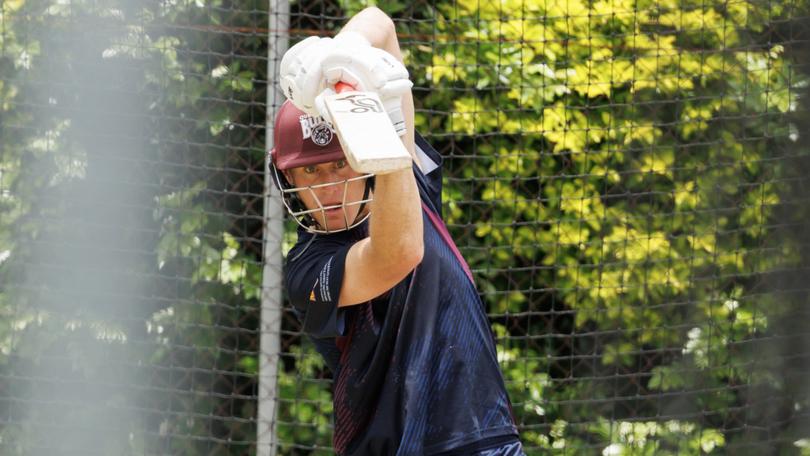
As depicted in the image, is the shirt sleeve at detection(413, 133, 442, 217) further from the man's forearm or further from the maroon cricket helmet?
the man's forearm

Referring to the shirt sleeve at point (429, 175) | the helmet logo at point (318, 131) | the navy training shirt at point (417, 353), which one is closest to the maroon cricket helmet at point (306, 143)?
the helmet logo at point (318, 131)

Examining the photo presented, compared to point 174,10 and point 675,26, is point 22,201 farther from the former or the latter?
point 675,26

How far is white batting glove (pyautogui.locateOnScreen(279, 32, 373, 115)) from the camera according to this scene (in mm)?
1678

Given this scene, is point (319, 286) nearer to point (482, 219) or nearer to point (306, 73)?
point (306, 73)

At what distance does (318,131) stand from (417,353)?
1.38 feet

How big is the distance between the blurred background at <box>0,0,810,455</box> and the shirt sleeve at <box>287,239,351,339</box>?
1829 millimetres

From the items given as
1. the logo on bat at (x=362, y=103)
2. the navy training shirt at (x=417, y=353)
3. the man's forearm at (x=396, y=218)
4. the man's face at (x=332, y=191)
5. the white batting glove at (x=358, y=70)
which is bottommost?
the navy training shirt at (x=417, y=353)

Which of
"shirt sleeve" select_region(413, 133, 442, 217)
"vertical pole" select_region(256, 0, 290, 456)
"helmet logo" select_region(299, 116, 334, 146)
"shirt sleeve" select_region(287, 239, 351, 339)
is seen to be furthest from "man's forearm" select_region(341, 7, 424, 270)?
"vertical pole" select_region(256, 0, 290, 456)

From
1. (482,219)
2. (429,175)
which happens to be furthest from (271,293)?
(429,175)

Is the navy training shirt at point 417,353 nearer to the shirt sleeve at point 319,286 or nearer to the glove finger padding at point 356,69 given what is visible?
the shirt sleeve at point 319,286

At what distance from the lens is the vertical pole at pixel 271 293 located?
3953mm

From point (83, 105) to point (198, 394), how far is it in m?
1.13

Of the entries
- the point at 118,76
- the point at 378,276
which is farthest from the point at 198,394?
the point at 378,276

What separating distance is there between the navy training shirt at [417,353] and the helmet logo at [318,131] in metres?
0.18
